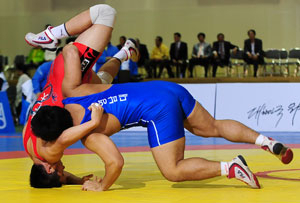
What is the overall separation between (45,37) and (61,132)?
4.04ft

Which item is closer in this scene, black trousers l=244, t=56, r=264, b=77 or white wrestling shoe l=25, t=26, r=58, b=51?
white wrestling shoe l=25, t=26, r=58, b=51

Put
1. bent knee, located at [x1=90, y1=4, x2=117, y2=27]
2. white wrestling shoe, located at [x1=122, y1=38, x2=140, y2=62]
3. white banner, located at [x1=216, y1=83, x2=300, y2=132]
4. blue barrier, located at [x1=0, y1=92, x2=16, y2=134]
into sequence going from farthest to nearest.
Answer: blue barrier, located at [x1=0, y1=92, x2=16, y2=134] → white banner, located at [x1=216, y1=83, x2=300, y2=132] → white wrestling shoe, located at [x1=122, y1=38, x2=140, y2=62] → bent knee, located at [x1=90, y1=4, x2=117, y2=27]

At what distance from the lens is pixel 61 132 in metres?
3.86

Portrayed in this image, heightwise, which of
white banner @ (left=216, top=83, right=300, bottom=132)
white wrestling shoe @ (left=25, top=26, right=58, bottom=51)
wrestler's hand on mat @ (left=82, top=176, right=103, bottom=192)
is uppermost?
white wrestling shoe @ (left=25, top=26, right=58, bottom=51)

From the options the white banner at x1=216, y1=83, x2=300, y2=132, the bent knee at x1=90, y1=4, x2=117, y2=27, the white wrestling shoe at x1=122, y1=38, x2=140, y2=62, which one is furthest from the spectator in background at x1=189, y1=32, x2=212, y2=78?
the bent knee at x1=90, y1=4, x2=117, y2=27

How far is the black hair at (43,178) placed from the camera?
13.3ft

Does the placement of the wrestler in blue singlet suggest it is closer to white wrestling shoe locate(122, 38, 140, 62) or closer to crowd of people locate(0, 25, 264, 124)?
white wrestling shoe locate(122, 38, 140, 62)

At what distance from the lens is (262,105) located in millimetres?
9523

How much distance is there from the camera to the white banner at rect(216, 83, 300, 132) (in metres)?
9.34

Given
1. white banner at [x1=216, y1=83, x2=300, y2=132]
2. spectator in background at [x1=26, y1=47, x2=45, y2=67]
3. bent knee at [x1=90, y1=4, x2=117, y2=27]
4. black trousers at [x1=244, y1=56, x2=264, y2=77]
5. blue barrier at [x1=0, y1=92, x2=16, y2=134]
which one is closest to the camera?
bent knee at [x1=90, y1=4, x2=117, y2=27]

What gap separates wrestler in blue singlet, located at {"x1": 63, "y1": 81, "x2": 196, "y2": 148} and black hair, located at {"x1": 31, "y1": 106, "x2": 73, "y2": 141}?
18 cm

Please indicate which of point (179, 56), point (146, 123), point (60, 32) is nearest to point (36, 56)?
point (179, 56)

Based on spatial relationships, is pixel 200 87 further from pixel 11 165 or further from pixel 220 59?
pixel 11 165

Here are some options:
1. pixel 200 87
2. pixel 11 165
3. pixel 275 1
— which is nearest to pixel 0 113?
pixel 200 87
